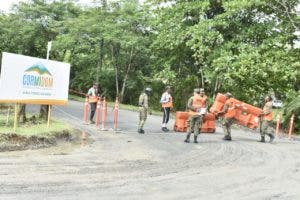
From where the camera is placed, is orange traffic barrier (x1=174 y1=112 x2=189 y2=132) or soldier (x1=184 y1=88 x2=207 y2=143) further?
orange traffic barrier (x1=174 y1=112 x2=189 y2=132)

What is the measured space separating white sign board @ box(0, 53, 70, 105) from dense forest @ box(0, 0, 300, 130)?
13.3 m

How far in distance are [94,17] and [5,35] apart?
7.28 m

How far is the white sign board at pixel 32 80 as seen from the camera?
51.7 ft

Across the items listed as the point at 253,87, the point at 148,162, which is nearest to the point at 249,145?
the point at 148,162

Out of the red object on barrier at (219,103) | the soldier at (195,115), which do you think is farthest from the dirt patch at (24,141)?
the red object on barrier at (219,103)

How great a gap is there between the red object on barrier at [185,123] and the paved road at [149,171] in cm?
450

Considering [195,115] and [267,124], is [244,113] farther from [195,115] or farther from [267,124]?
[195,115]

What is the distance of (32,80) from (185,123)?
8245 millimetres

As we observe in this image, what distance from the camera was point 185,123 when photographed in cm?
2330

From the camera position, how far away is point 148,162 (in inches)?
535

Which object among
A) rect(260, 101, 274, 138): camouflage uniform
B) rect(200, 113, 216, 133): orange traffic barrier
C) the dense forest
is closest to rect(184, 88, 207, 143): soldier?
rect(260, 101, 274, 138): camouflage uniform

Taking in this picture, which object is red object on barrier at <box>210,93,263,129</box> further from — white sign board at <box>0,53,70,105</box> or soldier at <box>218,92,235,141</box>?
white sign board at <box>0,53,70,105</box>

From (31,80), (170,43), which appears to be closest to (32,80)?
(31,80)

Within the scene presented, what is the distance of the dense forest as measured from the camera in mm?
30625
